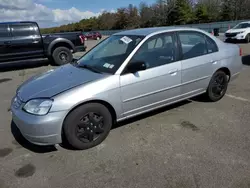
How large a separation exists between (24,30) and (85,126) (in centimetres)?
762

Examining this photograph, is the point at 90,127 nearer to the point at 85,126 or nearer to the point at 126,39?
the point at 85,126

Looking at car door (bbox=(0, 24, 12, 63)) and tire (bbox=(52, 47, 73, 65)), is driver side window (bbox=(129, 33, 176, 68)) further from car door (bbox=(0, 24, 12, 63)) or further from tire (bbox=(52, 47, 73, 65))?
car door (bbox=(0, 24, 12, 63))

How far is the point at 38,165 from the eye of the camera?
2.88 m

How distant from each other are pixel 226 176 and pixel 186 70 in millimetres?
1909

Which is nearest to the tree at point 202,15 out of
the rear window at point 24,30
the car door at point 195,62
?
the rear window at point 24,30

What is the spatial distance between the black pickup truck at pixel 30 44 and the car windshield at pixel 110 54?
593 cm

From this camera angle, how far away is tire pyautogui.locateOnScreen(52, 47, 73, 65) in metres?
9.59

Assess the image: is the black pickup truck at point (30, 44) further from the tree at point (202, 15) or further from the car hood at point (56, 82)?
the tree at point (202, 15)

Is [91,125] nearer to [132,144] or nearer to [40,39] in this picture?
[132,144]

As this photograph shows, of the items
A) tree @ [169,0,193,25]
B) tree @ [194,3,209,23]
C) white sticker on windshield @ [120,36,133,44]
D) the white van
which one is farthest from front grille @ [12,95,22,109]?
tree @ [169,0,193,25]

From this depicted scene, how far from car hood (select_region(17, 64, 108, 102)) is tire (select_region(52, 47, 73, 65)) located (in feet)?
20.5

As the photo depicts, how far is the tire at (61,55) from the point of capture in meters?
9.59

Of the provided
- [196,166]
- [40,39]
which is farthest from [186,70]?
[40,39]

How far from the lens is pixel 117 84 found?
318cm
